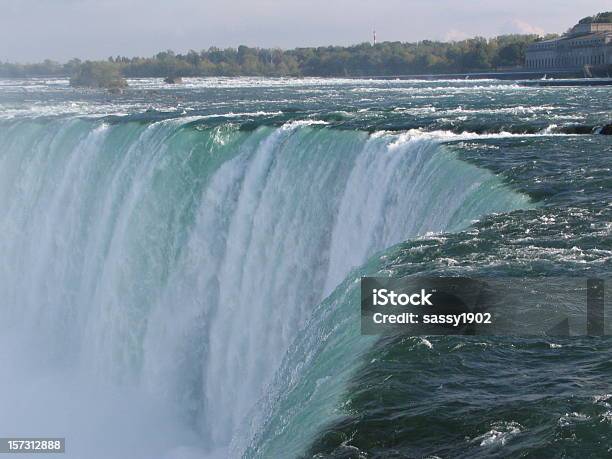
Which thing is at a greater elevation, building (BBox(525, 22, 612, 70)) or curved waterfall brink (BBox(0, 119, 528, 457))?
building (BBox(525, 22, 612, 70))

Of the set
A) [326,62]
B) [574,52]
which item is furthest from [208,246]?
[326,62]

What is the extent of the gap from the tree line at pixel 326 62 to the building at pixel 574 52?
35.0 feet

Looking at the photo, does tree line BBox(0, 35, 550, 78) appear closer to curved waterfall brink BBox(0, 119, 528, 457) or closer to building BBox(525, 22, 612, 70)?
building BBox(525, 22, 612, 70)

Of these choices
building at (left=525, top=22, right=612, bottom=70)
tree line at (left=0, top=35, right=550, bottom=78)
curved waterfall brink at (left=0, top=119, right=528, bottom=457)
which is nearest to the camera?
curved waterfall brink at (left=0, top=119, right=528, bottom=457)

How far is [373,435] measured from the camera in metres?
8.36

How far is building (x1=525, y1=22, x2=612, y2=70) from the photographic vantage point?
78.6 meters

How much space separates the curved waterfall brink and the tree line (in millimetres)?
73096

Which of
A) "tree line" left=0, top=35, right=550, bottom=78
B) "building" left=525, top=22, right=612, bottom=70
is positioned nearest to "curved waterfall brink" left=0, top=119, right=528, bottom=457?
"building" left=525, top=22, right=612, bottom=70

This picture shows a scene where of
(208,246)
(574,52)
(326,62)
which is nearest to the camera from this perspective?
(208,246)

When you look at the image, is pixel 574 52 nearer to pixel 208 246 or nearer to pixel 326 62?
pixel 326 62

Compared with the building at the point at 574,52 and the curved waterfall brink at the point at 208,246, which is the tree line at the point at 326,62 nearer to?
the building at the point at 574,52

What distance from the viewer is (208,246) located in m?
22.3

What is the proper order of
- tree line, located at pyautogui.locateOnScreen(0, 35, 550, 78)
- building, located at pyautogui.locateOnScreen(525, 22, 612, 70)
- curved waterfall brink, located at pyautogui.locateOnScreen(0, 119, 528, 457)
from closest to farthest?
curved waterfall brink, located at pyautogui.locateOnScreen(0, 119, 528, 457)
building, located at pyautogui.locateOnScreen(525, 22, 612, 70)
tree line, located at pyautogui.locateOnScreen(0, 35, 550, 78)

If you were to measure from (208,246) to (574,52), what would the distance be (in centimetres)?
7048
